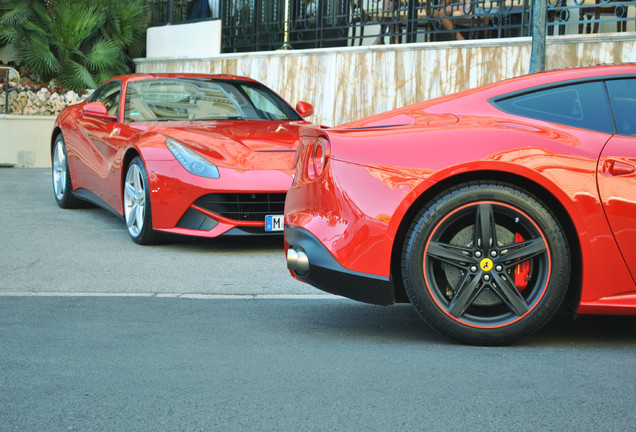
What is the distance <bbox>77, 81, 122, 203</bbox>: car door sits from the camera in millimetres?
8359

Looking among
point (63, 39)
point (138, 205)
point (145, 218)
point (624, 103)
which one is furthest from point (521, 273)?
point (63, 39)

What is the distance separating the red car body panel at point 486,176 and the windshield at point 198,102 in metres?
4.19

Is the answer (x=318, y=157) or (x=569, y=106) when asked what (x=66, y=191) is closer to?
(x=318, y=157)

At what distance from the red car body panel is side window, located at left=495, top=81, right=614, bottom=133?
5 centimetres

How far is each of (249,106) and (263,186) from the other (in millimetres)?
1811

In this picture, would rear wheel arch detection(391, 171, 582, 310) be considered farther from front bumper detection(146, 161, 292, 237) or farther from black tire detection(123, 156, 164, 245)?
black tire detection(123, 156, 164, 245)

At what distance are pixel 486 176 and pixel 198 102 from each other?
4697 millimetres

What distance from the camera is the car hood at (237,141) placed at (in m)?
7.32

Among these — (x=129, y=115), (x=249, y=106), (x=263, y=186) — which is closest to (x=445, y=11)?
(x=249, y=106)

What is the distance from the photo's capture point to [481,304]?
4.37 metres

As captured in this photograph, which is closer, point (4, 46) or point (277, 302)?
point (277, 302)

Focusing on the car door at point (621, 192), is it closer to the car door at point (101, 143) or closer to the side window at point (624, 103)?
the side window at point (624, 103)

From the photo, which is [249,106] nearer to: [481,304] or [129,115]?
[129,115]

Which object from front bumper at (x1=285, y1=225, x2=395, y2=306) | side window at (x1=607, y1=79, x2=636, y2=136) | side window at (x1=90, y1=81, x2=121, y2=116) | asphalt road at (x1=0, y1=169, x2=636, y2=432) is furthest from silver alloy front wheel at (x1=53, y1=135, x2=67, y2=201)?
side window at (x1=607, y1=79, x2=636, y2=136)
